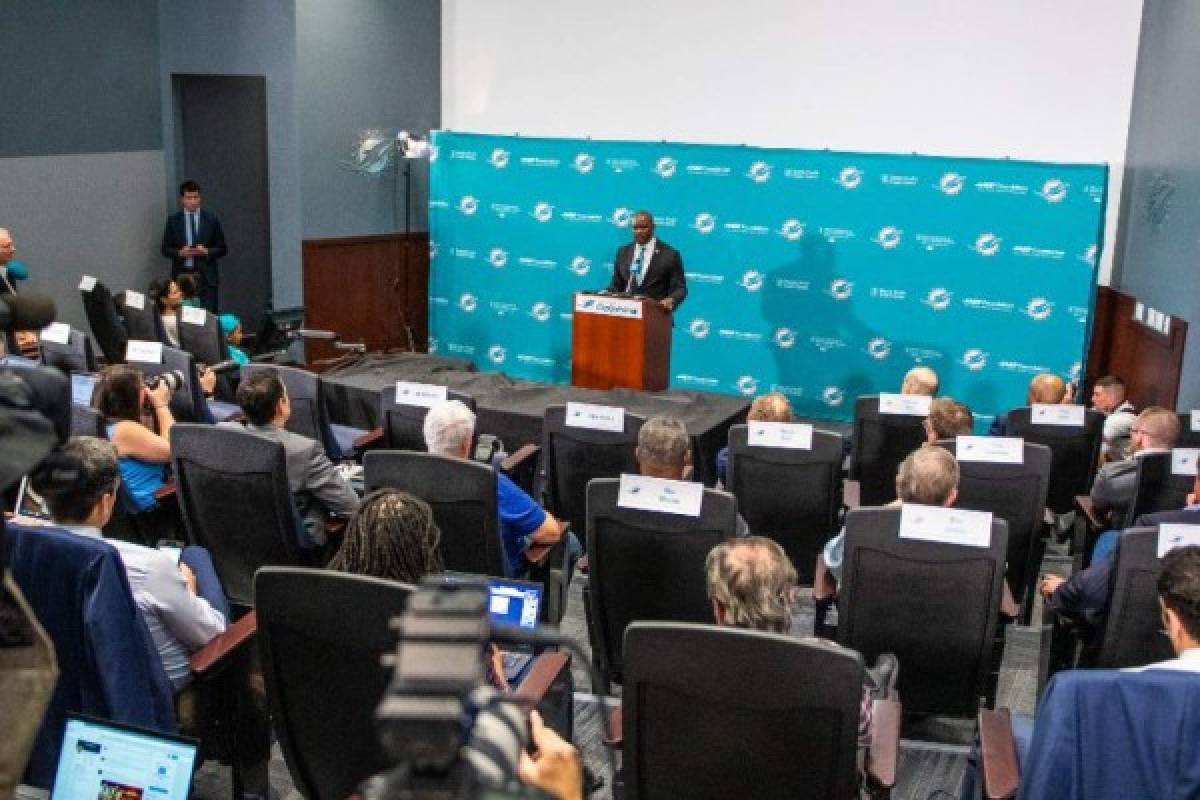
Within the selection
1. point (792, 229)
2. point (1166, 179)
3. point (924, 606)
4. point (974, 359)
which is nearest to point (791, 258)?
point (792, 229)

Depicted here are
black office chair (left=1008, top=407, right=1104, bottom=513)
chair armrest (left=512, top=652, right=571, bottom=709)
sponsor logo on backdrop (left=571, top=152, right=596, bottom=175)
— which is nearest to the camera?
chair armrest (left=512, top=652, right=571, bottom=709)

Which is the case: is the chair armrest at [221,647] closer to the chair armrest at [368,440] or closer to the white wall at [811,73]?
the chair armrest at [368,440]

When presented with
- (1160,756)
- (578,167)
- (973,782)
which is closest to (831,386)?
(578,167)

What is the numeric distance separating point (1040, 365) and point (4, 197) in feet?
24.8

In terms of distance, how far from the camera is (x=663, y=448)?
401 cm

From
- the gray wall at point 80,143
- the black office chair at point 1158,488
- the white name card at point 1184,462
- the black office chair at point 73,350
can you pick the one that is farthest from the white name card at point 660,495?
the gray wall at point 80,143

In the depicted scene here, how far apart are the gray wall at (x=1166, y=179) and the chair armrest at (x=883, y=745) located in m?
4.48

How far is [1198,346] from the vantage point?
6434mm

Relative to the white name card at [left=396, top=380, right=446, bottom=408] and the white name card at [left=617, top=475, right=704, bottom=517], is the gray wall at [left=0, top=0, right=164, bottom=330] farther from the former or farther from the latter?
the white name card at [left=617, top=475, right=704, bottom=517]

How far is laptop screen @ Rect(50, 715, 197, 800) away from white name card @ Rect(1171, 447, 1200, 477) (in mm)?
3623

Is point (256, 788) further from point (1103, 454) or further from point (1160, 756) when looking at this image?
point (1103, 454)

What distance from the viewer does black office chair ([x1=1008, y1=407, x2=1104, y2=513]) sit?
17.2ft

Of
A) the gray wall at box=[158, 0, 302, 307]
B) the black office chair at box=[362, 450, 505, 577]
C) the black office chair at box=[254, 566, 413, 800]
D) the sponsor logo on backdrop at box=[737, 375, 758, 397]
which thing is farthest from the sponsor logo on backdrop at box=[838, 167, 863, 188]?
the black office chair at box=[254, 566, 413, 800]

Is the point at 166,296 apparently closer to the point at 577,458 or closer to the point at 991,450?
the point at 577,458
